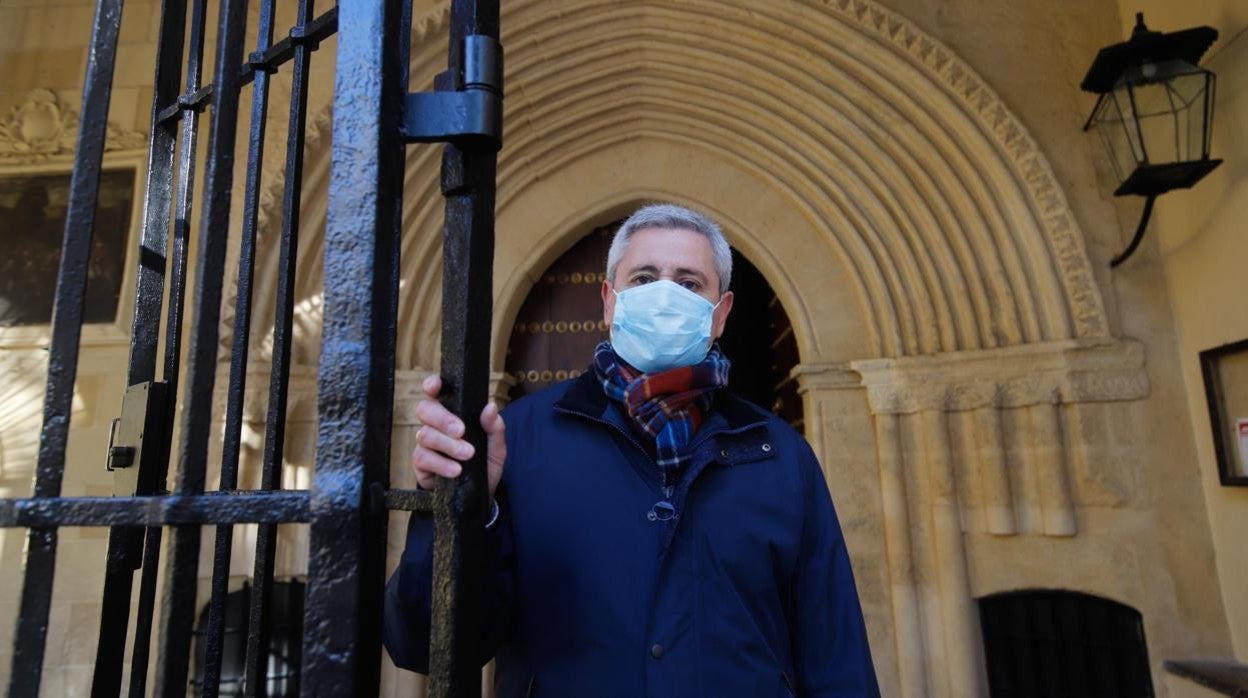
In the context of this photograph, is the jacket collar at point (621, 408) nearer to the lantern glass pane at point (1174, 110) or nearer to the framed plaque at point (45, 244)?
the lantern glass pane at point (1174, 110)

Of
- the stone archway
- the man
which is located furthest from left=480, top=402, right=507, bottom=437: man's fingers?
the stone archway

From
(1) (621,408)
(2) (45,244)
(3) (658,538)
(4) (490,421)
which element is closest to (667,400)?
(1) (621,408)

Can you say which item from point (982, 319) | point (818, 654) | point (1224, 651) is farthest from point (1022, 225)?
point (818, 654)

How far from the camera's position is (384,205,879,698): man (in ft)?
3.26

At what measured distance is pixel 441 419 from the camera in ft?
2.21

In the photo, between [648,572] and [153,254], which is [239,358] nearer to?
[153,254]

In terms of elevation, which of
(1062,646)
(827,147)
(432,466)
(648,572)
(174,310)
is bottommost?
(1062,646)

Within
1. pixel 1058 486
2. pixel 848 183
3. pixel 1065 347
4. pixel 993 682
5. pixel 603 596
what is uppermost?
pixel 848 183

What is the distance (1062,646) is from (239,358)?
11.3 ft

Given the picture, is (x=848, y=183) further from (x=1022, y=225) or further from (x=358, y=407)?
(x=358, y=407)

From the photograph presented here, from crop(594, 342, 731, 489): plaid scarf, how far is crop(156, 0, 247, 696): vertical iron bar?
2.14ft

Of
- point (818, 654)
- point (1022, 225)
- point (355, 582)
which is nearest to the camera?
point (355, 582)

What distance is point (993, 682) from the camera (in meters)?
3.03

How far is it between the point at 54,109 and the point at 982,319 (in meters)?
4.76
